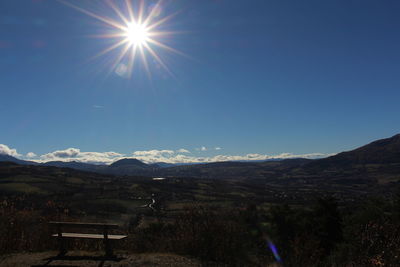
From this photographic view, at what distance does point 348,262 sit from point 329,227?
25.0 metres

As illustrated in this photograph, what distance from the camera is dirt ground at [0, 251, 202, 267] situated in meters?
8.42

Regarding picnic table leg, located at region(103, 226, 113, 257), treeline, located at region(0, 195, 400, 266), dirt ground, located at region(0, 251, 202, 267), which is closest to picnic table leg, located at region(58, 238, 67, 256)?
dirt ground, located at region(0, 251, 202, 267)

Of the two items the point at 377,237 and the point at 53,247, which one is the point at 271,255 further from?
the point at 53,247

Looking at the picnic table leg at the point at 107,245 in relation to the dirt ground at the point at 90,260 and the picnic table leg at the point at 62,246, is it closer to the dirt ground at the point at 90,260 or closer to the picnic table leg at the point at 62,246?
the dirt ground at the point at 90,260

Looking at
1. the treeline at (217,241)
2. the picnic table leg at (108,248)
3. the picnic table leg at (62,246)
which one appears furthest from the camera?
the picnic table leg at (62,246)

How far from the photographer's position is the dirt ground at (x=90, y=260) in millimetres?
8422

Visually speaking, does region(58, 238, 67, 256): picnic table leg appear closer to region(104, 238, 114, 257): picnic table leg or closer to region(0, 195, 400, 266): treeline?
region(0, 195, 400, 266): treeline

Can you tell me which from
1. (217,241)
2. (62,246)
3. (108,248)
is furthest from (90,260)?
(217,241)

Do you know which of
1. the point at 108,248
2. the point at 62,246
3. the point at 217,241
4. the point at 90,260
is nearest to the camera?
the point at 90,260

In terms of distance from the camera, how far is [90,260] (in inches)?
344

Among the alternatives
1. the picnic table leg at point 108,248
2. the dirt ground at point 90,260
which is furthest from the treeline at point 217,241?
the picnic table leg at point 108,248

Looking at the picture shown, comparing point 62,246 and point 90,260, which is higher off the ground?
point 62,246

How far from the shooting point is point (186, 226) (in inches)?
381

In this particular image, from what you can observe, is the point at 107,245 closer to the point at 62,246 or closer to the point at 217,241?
the point at 62,246
